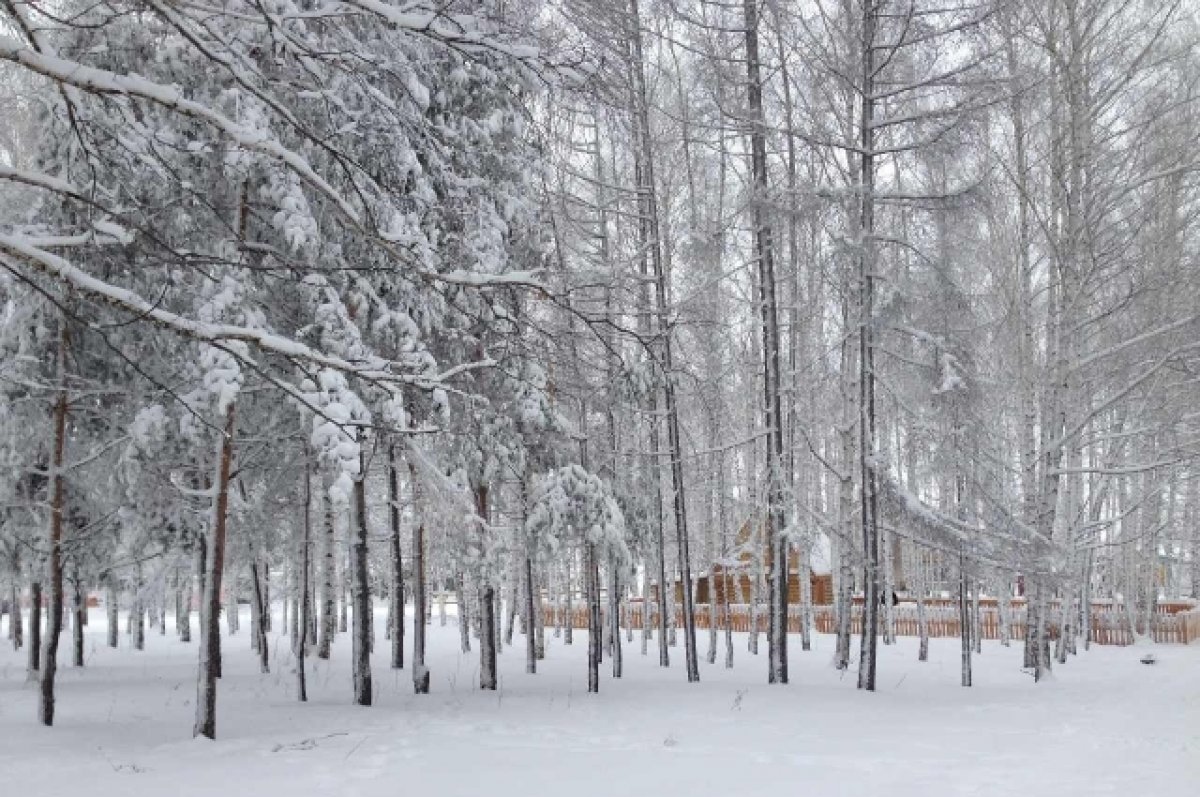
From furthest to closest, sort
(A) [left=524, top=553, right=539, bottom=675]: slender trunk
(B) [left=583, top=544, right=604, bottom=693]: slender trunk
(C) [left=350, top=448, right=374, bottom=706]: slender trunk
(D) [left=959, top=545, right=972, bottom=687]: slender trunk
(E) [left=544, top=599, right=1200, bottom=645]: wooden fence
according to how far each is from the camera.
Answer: (E) [left=544, top=599, right=1200, bottom=645]: wooden fence, (A) [left=524, top=553, right=539, bottom=675]: slender trunk, (D) [left=959, top=545, right=972, bottom=687]: slender trunk, (B) [left=583, top=544, right=604, bottom=693]: slender trunk, (C) [left=350, top=448, right=374, bottom=706]: slender trunk

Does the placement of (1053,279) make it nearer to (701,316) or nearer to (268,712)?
(701,316)

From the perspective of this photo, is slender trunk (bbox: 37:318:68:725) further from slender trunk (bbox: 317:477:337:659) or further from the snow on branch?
the snow on branch

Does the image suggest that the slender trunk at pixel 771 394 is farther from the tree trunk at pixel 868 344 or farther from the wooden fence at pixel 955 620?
the wooden fence at pixel 955 620

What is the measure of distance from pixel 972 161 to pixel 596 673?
40.9ft

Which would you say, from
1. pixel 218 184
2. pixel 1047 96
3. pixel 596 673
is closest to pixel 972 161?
pixel 1047 96

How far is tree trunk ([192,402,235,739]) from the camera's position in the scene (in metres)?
9.46

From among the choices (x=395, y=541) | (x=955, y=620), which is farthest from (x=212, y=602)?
(x=955, y=620)

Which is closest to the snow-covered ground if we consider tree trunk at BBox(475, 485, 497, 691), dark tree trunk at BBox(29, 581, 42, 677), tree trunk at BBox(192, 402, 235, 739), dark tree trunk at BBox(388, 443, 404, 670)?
tree trunk at BBox(192, 402, 235, 739)

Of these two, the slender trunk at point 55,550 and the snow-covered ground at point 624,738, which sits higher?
the slender trunk at point 55,550

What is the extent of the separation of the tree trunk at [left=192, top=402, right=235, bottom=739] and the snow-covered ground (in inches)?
11.3

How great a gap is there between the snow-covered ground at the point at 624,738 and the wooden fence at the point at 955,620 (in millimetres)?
8395

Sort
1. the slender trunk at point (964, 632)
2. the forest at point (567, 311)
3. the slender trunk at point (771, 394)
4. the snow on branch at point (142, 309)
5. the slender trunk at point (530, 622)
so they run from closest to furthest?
the snow on branch at point (142, 309), the forest at point (567, 311), the slender trunk at point (771, 394), the slender trunk at point (964, 632), the slender trunk at point (530, 622)

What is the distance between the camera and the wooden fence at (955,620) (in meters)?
24.6

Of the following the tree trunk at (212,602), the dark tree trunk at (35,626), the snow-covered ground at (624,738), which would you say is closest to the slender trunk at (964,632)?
the snow-covered ground at (624,738)
